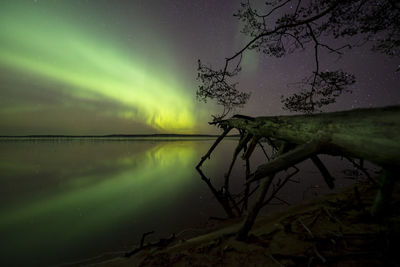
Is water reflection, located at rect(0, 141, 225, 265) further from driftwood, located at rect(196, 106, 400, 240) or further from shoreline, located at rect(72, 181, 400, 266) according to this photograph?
driftwood, located at rect(196, 106, 400, 240)

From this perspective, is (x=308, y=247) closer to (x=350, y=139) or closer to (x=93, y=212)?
(x=350, y=139)

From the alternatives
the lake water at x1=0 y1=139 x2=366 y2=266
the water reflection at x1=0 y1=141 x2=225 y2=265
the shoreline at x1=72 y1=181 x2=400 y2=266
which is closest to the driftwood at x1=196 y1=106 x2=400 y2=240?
the shoreline at x1=72 y1=181 x2=400 y2=266

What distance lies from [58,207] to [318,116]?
10.1 m

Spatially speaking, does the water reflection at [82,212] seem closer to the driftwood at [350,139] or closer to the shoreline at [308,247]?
the shoreline at [308,247]

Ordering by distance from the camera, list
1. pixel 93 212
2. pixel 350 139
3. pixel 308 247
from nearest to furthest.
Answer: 1. pixel 350 139
2. pixel 308 247
3. pixel 93 212

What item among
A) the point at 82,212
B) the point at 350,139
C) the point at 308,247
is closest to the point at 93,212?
the point at 82,212

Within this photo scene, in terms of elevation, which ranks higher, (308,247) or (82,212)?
(308,247)

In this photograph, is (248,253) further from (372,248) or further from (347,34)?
(347,34)

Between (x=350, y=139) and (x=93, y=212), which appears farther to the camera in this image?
(x=93, y=212)

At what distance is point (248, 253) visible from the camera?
2.75 m

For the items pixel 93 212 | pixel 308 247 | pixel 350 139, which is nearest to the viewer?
pixel 350 139

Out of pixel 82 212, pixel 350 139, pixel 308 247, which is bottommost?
pixel 82 212

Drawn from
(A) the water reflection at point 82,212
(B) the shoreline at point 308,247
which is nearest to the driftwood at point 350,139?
(B) the shoreline at point 308,247

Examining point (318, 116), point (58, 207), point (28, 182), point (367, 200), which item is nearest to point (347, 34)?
point (367, 200)
